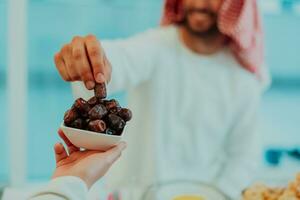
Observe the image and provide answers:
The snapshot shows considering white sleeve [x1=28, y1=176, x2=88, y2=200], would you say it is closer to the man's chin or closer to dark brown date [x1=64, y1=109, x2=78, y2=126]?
dark brown date [x1=64, y1=109, x2=78, y2=126]

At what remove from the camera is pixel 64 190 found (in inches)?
24.3

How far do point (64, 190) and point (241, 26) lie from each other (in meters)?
0.82

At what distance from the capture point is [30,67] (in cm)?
193

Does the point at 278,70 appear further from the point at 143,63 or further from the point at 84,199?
the point at 84,199

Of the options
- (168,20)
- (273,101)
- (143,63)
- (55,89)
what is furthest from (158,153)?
(273,101)

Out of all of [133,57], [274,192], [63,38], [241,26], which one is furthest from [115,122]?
[63,38]

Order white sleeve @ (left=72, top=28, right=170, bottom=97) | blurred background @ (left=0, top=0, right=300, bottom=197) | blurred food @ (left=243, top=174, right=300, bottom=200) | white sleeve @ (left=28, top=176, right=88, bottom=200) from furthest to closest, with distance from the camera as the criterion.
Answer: blurred background @ (left=0, top=0, right=300, bottom=197) < white sleeve @ (left=72, top=28, right=170, bottom=97) < blurred food @ (left=243, top=174, right=300, bottom=200) < white sleeve @ (left=28, top=176, right=88, bottom=200)

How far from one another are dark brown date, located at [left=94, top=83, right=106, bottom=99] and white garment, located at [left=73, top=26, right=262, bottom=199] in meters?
0.65

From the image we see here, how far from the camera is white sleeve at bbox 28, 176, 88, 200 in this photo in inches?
24.2

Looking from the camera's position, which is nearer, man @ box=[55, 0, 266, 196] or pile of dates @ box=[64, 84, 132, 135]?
pile of dates @ box=[64, 84, 132, 135]

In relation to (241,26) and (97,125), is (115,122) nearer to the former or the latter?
(97,125)

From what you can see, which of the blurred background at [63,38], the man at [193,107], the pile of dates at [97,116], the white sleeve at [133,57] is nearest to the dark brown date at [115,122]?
the pile of dates at [97,116]

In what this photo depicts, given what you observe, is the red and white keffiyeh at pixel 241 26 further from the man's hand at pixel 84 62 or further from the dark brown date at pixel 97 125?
the dark brown date at pixel 97 125

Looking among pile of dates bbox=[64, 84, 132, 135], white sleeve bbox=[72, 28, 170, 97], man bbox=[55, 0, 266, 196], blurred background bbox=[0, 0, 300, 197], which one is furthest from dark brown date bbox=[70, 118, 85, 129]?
blurred background bbox=[0, 0, 300, 197]
